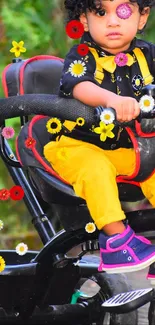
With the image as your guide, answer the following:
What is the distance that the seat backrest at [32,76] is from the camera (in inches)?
118

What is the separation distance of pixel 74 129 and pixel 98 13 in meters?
0.35

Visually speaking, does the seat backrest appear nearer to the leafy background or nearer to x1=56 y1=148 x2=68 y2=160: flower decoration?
x1=56 y1=148 x2=68 y2=160: flower decoration

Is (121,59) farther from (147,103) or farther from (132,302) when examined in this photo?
(132,302)

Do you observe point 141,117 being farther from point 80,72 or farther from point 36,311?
point 36,311

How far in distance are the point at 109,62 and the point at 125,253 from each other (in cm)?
56

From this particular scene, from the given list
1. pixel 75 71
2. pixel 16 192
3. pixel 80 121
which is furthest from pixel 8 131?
pixel 80 121

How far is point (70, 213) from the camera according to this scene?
116 inches

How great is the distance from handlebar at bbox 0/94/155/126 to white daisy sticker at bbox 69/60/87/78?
0.36 feet

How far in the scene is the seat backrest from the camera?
9.86 ft

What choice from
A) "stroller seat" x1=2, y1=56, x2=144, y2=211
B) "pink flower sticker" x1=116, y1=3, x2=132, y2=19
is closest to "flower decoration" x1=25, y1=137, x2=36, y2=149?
"stroller seat" x1=2, y1=56, x2=144, y2=211

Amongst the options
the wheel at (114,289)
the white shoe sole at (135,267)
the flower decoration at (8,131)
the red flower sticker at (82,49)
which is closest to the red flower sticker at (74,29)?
the red flower sticker at (82,49)

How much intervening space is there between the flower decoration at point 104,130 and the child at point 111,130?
0.11 ft

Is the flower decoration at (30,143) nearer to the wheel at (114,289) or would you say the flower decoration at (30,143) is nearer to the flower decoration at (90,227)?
the flower decoration at (90,227)

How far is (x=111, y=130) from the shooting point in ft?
8.09
